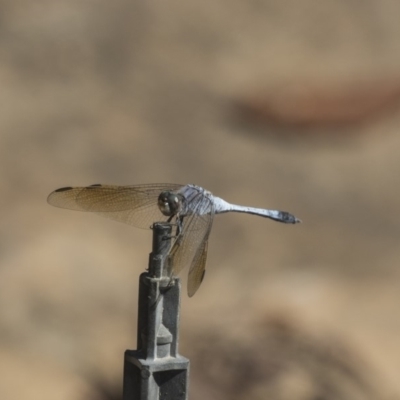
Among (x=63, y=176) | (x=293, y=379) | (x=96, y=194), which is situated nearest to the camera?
(x=96, y=194)

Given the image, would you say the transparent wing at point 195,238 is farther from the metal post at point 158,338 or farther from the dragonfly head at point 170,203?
the metal post at point 158,338

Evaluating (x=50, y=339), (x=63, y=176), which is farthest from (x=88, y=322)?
(x=63, y=176)

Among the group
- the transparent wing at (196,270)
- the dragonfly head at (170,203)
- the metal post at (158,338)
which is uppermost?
the dragonfly head at (170,203)

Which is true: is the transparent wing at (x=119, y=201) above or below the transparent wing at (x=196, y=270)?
above

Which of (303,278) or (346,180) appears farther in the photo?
(346,180)

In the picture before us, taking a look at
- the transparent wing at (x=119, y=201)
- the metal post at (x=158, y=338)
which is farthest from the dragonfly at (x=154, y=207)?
the metal post at (x=158, y=338)

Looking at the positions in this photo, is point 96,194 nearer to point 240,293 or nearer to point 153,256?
point 153,256
